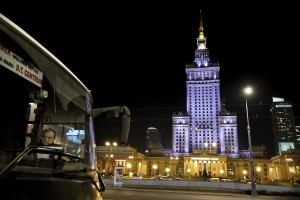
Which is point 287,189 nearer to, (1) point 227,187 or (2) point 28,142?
(1) point 227,187

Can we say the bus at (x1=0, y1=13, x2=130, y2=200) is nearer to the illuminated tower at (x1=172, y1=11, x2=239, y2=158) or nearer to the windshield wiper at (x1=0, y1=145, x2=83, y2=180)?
the windshield wiper at (x1=0, y1=145, x2=83, y2=180)

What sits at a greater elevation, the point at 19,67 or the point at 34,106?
the point at 19,67

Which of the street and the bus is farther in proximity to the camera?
the street

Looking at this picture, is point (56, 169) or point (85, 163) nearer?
point (56, 169)

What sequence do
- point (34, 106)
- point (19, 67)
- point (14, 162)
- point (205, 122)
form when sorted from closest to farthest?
point (14, 162) → point (19, 67) → point (34, 106) → point (205, 122)

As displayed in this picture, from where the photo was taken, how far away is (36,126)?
248cm

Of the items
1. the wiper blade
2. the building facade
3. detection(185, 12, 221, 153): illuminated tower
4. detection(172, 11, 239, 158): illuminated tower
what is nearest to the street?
the wiper blade

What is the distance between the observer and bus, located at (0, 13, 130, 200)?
196 centimetres

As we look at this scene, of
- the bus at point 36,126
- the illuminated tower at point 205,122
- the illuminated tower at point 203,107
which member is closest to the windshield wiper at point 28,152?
the bus at point 36,126

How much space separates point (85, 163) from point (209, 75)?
113 metres

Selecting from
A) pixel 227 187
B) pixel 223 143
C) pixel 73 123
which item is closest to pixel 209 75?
pixel 223 143

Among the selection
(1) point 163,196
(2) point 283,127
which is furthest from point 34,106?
(2) point 283,127

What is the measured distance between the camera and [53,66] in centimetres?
272

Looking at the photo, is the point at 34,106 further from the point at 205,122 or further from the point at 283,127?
→ the point at 283,127
